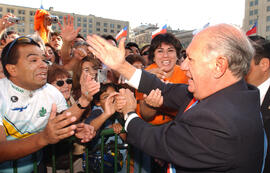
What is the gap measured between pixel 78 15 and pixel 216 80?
125 metres

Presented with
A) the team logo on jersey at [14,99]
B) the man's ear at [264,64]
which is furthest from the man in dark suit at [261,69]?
the team logo on jersey at [14,99]

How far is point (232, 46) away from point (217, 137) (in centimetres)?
64

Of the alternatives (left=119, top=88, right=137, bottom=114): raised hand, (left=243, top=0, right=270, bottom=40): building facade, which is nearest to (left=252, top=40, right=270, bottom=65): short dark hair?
(left=119, top=88, right=137, bottom=114): raised hand

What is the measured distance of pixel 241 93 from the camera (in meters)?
1.34

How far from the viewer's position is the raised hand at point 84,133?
2104 millimetres

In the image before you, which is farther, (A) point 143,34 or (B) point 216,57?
(A) point 143,34

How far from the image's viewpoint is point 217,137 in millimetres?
1196

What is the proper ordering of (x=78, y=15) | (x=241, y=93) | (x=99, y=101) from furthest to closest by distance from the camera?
(x=78, y=15) < (x=99, y=101) < (x=241, y=93)

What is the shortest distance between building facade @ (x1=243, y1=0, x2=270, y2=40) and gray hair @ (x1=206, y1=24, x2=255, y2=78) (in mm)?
74719

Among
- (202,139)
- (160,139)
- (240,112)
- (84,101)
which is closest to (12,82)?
(84,101)

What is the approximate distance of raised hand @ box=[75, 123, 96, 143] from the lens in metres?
2.10

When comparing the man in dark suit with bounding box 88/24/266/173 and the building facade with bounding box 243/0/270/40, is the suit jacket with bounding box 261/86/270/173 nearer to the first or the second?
the man in dark suit with bounding box 88/24/266/173

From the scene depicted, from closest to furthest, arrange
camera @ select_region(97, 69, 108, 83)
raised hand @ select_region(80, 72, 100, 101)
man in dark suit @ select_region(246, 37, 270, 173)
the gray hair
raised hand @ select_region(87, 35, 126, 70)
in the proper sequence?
the gray hair < raised hand @ select_region(87, 35, 126, 70) < raised hand @ select_region(80, 72, 100, 101) < man in dark suit @ select_region(246, 37, 270, 173) < camera @ select_region(97, 69, 108, 83)

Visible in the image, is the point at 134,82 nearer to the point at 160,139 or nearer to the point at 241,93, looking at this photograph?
the point at 160,139
